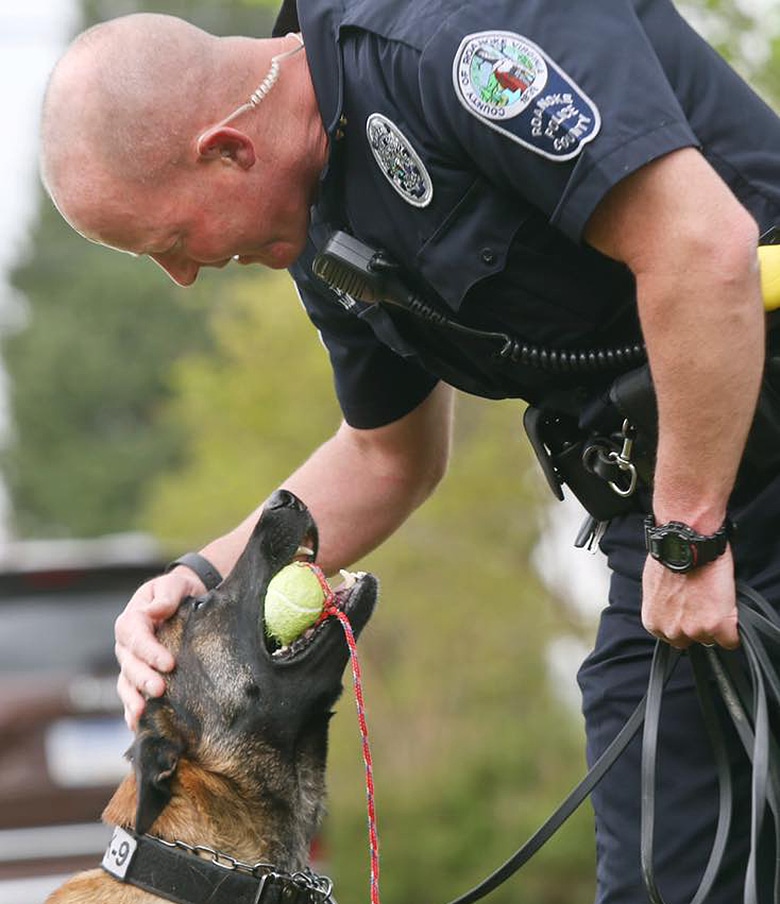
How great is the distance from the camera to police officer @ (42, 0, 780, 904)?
262cm

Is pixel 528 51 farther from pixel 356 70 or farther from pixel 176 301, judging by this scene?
pixel 176 301

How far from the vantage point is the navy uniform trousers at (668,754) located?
297cm

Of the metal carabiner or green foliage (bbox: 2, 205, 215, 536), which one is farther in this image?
green foliage (bbox: 2, 205, 215, 536)

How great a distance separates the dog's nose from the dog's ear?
544 mm

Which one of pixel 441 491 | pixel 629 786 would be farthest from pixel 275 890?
pixel 441 491

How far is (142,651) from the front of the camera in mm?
3426

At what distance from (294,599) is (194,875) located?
0.61 m

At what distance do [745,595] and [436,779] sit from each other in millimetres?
10308

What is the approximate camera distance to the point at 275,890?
338 cm

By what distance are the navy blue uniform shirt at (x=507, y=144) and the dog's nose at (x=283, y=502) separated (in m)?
0.52

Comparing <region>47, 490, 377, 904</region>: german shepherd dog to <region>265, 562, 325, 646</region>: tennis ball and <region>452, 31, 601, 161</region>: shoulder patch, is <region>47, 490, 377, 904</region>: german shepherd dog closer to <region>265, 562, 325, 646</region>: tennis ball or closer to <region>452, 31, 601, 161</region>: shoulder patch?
<region>265, 562, 325, 646</region>: tennis ball

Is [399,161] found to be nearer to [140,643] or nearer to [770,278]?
[770,278]

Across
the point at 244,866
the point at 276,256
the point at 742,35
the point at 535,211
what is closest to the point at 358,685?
the point at 244,866

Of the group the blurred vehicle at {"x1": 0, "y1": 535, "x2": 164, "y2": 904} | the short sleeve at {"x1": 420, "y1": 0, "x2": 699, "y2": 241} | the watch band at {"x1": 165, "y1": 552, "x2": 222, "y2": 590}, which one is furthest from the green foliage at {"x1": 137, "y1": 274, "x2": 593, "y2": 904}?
the short sleeve at {"x1": 420, "y1": 0, "x2": 699, "y2": 241}
